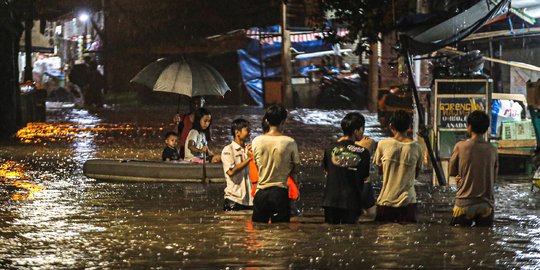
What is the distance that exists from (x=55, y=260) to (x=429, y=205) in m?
6.18

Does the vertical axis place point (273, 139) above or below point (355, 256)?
above

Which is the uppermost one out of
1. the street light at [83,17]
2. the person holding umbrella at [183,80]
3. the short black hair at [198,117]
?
the street light at [83,17]

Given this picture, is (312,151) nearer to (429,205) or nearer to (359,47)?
(359,47)

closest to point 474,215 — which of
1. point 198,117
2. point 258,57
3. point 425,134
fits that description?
point 425,134

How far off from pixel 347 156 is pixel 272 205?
3.60ft

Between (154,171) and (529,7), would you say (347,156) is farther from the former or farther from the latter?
(529,7)

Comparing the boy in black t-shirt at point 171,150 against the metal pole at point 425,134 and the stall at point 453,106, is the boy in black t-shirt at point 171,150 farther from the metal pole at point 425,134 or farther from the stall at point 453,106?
Result: the stall at point 453,106

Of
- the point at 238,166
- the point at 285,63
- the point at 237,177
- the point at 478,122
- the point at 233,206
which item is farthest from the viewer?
the point at 285,63

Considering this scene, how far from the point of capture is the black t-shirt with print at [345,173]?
34.2 feet

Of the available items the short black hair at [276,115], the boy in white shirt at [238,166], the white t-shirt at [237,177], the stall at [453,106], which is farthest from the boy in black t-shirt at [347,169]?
the stall at [453,106]

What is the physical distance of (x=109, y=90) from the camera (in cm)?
4609

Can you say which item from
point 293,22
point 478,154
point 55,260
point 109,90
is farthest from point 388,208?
point 109,90

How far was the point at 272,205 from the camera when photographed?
11.0 m

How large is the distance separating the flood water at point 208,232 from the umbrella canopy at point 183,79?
1778 mm
